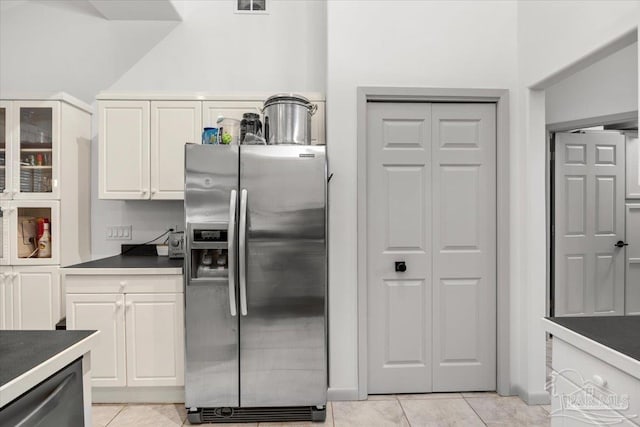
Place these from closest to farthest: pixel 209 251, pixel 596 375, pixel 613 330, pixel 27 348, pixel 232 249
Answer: pixel 27 348 → pixel 596 375 → pixel 613 330 → pixel 232 249 → pixel 209 251

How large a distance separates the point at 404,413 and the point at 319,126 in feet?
6.83

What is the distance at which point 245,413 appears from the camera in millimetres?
2395

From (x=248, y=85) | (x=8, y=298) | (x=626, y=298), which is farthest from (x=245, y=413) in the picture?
(x=626, y=298)

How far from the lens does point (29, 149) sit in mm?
2875

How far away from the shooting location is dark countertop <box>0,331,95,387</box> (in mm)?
929

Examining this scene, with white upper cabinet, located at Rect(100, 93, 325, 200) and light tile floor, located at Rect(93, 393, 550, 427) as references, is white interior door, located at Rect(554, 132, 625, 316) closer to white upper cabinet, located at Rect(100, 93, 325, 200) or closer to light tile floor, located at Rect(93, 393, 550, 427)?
light tile floor, located at Rect(93, 393, 550, 427)

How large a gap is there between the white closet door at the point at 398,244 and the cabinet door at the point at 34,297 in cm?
233

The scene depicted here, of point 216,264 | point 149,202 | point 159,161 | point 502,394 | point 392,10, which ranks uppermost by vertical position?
point 392,10

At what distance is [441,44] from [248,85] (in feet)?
5.12

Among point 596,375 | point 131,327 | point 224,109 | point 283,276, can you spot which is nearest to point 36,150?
point 224,109

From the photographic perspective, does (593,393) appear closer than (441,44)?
Yes

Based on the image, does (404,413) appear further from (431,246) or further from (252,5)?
(252,5)

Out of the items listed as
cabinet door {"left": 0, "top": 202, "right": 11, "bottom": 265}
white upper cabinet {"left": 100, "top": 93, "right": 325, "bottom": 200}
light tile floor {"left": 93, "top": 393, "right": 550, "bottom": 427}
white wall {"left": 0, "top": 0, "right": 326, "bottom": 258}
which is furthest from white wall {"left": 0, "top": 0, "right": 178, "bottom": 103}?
light tile floor {"left": 93, "top": 393, "right": 550, "bottom": 427}

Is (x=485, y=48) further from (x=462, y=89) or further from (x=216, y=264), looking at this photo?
(x=216, y=264)
